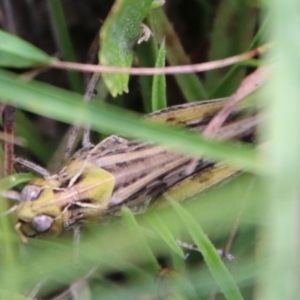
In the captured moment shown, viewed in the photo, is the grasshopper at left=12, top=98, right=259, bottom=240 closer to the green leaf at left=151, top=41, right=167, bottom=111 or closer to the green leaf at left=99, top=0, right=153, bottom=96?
the green leaf at left=151, top=41, right=167, bottom=111

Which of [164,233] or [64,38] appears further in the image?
[64,38]

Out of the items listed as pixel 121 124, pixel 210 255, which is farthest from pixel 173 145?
pixel 210 255

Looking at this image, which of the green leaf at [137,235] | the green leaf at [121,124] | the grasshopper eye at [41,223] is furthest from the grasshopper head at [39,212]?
the green leaf at [121,124]

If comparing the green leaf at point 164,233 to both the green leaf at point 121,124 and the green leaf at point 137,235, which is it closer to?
the green leaf at point 137,235

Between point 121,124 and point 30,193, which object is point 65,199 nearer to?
point 30,193

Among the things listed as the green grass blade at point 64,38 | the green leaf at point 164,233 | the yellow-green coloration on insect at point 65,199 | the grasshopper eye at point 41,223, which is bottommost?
the green leaf at point 164,233

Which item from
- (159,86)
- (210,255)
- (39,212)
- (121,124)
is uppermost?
(159,86)

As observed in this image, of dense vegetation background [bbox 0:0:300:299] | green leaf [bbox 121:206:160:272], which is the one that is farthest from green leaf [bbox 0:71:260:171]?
green leaf [bbox 121:206:160:272]
